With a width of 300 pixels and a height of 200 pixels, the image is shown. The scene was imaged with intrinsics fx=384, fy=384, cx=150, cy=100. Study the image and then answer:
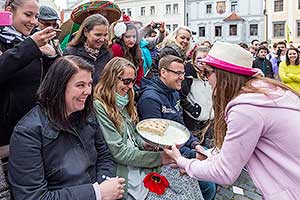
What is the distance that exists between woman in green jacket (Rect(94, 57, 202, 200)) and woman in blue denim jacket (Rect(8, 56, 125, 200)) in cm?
32

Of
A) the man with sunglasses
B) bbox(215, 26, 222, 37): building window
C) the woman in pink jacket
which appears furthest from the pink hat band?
bbox(215, 26, 222, 37): building window

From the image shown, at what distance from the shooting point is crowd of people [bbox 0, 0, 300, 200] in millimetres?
1987

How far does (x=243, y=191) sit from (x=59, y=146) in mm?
1754

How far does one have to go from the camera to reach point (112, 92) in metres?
2.81

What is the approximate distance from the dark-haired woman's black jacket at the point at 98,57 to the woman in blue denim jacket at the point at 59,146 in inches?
47.3

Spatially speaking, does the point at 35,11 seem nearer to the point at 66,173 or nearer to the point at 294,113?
the point at 66,173

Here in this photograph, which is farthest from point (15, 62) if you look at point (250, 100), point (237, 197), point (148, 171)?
point (237, 197)

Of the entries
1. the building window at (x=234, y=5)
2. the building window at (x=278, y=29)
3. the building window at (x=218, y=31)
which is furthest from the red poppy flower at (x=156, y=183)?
the building window at (x=234, y=5)

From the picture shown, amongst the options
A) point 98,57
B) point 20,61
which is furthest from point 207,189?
point 20,61

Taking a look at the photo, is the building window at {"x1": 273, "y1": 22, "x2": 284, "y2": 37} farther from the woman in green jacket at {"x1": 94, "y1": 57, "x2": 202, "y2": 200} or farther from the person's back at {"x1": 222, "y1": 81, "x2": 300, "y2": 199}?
the person's back at {"x1": 222, "y1": 81, "x2": 300, "y2": 199}

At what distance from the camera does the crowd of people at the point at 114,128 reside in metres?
1.99

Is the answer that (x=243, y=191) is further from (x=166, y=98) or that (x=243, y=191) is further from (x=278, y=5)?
(x=278, y=5)

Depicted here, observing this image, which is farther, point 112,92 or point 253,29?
point 253,29

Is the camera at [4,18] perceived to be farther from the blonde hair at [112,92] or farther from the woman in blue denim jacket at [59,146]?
the blonde hair at [112,92]
